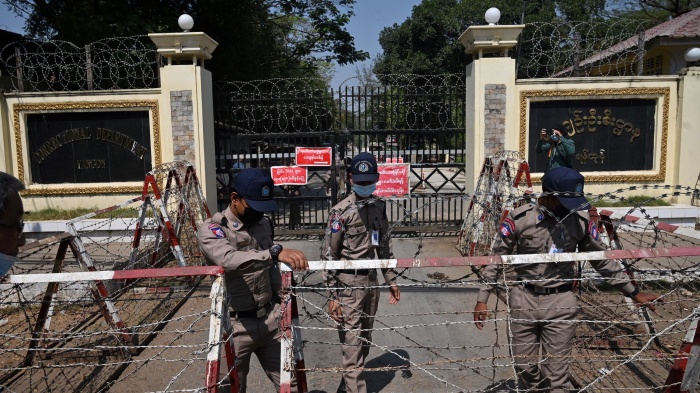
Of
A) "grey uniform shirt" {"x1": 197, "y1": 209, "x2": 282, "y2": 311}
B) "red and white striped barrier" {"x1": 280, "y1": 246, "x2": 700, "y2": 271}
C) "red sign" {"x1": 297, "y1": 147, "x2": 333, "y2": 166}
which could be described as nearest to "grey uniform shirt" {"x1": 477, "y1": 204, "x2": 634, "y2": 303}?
"red and white striped barrier" {"x1": 280, "y1": 246, "x2": 700, "y2": 271}

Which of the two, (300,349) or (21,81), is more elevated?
(21,81)

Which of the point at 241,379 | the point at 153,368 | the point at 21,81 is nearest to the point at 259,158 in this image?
the point at 21,81

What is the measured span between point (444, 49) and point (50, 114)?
67.3 feet

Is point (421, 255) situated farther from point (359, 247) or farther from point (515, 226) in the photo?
point (515, 226)

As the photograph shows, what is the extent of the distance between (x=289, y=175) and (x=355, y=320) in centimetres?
481

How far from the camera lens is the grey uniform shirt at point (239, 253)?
2836 mm

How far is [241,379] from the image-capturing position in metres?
3.19

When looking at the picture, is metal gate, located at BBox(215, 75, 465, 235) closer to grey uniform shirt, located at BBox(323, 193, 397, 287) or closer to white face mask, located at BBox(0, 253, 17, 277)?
grey uniform shirt, located at BBox(323, 193, 397, 287)

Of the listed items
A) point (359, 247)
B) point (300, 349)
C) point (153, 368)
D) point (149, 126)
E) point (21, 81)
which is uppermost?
point (21, 81)

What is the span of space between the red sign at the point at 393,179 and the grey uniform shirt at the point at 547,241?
4.73 meters

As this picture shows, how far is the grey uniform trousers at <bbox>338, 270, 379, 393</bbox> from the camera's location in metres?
3.50

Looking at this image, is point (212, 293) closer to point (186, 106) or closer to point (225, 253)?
point (225, 253)

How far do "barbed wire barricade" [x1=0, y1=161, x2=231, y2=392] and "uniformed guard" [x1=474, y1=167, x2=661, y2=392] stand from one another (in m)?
1.81

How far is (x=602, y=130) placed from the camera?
8.33 metres
